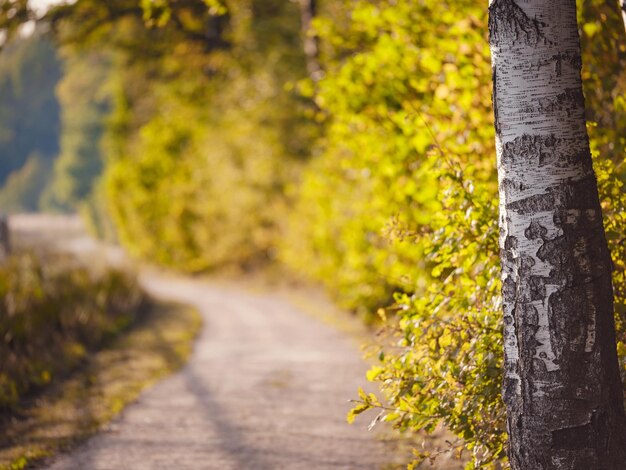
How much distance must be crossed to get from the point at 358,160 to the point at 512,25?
5.45m

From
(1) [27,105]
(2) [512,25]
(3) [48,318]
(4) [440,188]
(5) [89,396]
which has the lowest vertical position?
(5) [89,396]

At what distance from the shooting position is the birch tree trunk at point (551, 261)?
10.4 feet

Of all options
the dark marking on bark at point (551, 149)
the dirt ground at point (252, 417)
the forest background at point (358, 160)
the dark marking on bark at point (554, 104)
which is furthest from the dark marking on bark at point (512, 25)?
the dirt ground at point (252, 417)

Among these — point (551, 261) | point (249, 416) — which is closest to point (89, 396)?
point (249, 416)

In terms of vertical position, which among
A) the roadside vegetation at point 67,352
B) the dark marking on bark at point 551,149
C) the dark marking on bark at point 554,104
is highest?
the dark marking on bark at point 554,104

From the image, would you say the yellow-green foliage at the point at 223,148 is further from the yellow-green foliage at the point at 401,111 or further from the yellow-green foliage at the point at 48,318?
the yellow-green foliage at the point at 401,111

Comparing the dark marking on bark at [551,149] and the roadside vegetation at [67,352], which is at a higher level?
the dark marking on bark at [551,149]

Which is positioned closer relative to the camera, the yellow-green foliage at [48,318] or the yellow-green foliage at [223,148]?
the yellow-green foliage at [48,318]

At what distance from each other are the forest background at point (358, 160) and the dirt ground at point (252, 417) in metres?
0.88

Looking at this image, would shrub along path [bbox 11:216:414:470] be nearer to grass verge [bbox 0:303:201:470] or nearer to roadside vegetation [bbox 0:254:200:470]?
grass verge [bbox 0:303:201:470]

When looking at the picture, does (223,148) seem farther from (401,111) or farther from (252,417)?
(252,417)

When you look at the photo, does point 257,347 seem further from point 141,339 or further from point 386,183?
point 386,183

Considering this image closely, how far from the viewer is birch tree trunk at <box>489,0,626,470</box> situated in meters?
3.17

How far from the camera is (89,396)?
294 inches
